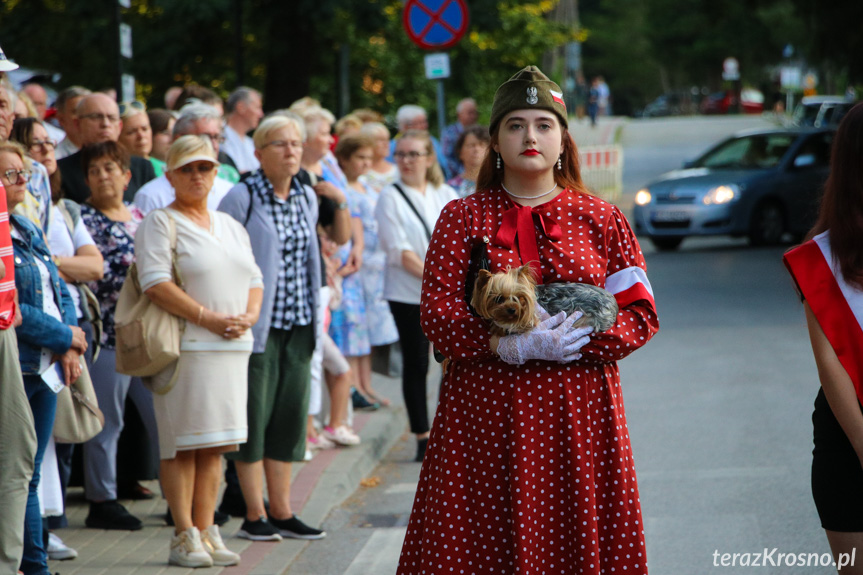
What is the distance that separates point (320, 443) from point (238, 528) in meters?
1.78

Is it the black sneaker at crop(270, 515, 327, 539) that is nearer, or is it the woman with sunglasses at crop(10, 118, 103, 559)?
the woman with sunglasses at crop(10, 118, 103, 559)

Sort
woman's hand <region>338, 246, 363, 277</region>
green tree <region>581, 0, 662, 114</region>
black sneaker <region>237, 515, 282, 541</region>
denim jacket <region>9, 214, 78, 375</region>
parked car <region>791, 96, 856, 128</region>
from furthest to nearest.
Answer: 1. green tree <region>581, 0, 662, 114</region>
2. parked car <region>791, 96, 856, 128</region>
3. woman's hand <region>338, 246, 363, 277</region>
4. black sneaker <region>237, 515, 282, 541</region>
5. denim jacket <region>9, 214, 78, 375</region>

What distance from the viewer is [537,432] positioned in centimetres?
379

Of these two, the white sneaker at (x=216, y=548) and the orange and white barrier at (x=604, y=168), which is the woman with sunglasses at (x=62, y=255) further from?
the orange and white barrier at (x=604, y=168)

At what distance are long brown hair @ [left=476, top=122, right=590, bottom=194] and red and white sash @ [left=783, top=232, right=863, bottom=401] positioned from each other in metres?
0.82

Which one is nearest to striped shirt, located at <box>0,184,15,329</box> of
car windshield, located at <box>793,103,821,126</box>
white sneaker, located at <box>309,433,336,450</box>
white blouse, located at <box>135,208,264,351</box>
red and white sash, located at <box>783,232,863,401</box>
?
white blouse, located at <box>135,208,264,351</box>

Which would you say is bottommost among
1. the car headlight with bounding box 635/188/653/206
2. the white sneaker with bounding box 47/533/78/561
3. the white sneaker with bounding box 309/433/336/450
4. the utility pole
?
the white sneaker with bounding box 309/433/336/450

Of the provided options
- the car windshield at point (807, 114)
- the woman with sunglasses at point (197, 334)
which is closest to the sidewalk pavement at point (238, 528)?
the woman with sunglasses at point (197, 334)

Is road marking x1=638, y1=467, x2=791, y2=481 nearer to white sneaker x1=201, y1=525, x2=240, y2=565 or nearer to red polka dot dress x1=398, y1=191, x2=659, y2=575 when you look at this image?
white sneaker x1=201, y1=525, x2=240, y2=565

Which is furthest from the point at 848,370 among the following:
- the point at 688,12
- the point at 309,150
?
the point at 688,12

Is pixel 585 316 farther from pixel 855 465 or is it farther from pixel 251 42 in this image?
pixel 251 42

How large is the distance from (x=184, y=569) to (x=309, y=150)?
335 cm

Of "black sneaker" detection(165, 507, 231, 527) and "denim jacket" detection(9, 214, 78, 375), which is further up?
"denim jacket" detection(9, 214, 78, 375)

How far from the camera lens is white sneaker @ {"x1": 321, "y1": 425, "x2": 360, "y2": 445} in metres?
8.48
